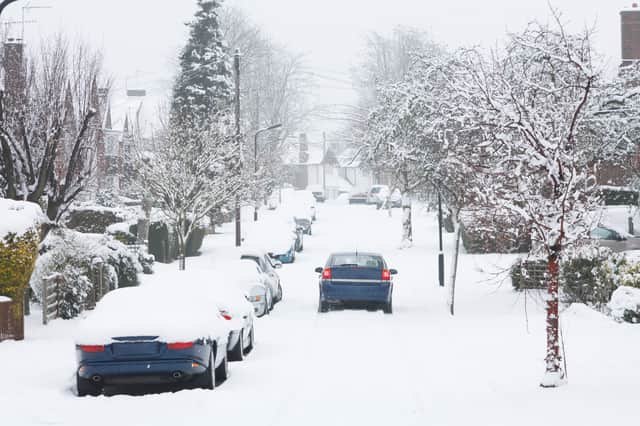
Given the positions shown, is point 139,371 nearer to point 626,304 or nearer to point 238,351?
point 238,351

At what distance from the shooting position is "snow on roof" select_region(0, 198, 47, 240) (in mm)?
15320

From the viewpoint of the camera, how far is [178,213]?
27.4 metres

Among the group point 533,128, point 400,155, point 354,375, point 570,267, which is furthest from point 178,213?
point 533,128

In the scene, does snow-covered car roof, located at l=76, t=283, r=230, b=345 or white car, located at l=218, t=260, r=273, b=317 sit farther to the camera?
white car, located at l=218, t=260, r=273, b=317

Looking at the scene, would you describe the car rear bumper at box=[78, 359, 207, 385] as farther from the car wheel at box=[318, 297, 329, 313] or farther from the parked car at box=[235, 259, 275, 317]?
the car wheel at box=[318, 297, 329, 313]

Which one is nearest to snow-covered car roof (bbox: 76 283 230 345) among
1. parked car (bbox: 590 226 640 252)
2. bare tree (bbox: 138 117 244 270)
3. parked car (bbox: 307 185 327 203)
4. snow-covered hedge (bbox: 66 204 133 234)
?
Result: bare tree (bbox: 138 117 244 270)

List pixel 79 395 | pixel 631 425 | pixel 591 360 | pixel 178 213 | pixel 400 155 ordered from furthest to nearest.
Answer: pixel 178 213 < pixel 400 155 < pixel 591 360 < pixel 79 395 < pixel 631 425

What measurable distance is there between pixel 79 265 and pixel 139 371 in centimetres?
1018

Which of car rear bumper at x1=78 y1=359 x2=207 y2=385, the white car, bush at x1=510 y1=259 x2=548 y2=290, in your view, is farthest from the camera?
bush at x1=510 y1=259 x2=548 y2=290

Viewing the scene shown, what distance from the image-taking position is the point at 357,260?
21.4 meters

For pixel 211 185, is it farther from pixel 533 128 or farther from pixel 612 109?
pixel 533 128

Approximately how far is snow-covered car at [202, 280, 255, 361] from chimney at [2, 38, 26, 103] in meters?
9.78

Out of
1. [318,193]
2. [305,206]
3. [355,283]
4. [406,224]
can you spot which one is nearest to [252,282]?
[355,283]

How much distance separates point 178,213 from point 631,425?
20150mm
